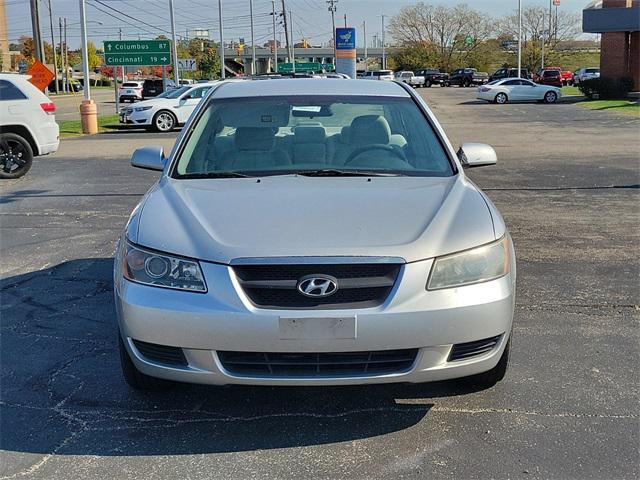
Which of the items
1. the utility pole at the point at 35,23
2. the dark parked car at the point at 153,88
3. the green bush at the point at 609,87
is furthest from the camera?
the dark parked car at the point at 153,88

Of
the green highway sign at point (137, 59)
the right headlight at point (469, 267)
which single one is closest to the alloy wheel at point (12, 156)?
the right headlight at point (469, 267)

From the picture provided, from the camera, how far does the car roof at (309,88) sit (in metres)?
5.21

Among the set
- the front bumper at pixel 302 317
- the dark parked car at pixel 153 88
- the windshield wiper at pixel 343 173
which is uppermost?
the dark parked car at pixel 153 88

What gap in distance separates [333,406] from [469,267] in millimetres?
1047

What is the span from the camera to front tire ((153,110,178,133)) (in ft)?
81.9

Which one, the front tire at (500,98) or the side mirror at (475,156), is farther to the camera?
the front tire at (500,98)

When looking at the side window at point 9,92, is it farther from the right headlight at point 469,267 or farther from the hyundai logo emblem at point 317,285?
the right headlight at point 469,267

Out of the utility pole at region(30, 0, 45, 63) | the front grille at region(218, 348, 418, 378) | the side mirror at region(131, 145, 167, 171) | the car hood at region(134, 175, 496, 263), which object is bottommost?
the front grille at region(218, 348, 418, 378)

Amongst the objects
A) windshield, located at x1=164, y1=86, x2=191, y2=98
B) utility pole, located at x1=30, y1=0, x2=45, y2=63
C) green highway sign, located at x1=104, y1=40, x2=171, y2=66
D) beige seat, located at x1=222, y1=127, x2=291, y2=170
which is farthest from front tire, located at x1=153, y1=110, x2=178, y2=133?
beige seat, located at x1=222, y1=127, x2=291, y2=170

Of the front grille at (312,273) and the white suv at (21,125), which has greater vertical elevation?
the white suv at (21,125)

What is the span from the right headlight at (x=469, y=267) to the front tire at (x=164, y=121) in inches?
889

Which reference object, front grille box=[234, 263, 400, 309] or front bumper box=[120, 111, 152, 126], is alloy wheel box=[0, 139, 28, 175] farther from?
front bumper box=[120, 111, 152, 126]

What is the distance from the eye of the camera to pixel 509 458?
3352mm

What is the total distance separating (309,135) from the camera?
4.88 metres
